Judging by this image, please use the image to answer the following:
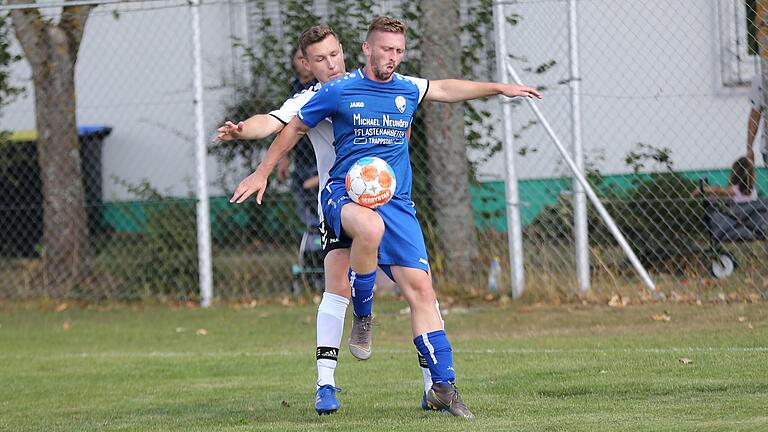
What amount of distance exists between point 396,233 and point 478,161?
603cm

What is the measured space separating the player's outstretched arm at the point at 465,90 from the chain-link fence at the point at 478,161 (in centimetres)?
447

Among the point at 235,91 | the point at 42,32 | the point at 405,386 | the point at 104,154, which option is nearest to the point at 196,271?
the point at 235,91

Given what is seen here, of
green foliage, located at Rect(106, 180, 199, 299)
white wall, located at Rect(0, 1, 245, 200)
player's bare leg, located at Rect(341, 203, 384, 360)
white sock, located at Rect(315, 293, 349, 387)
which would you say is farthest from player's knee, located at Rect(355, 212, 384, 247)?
white wall, located at Rect(0, 1, 245, 200)

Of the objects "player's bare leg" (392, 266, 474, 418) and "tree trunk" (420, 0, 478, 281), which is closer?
"player's bare leg" (392, 266, 474, 418)

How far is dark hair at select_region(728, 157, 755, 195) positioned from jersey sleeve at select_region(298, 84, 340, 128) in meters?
5.27

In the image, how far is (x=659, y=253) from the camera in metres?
10.4

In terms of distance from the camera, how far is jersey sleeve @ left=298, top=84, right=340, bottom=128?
5.78 metres

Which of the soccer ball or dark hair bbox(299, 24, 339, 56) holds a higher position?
dark hair bbox(299, 24, 339, 56)

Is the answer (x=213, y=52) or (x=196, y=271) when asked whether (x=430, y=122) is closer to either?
(x=196, y=271)

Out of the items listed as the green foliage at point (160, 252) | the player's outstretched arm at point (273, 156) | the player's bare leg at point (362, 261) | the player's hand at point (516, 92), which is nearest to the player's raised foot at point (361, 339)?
the player's bare leg at point (362, 261)

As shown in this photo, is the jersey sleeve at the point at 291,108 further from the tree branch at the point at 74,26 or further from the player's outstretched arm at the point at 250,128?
the tree branch at the point at 74,26

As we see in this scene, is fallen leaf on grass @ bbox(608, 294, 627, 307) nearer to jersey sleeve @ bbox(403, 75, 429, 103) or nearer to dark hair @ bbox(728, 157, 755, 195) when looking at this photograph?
dark hair @ bbox(728, 157, 755, 195)

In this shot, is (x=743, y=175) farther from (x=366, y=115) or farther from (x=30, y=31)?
(x=30, y=31)

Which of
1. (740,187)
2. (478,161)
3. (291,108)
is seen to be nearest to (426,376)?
(291,108)
